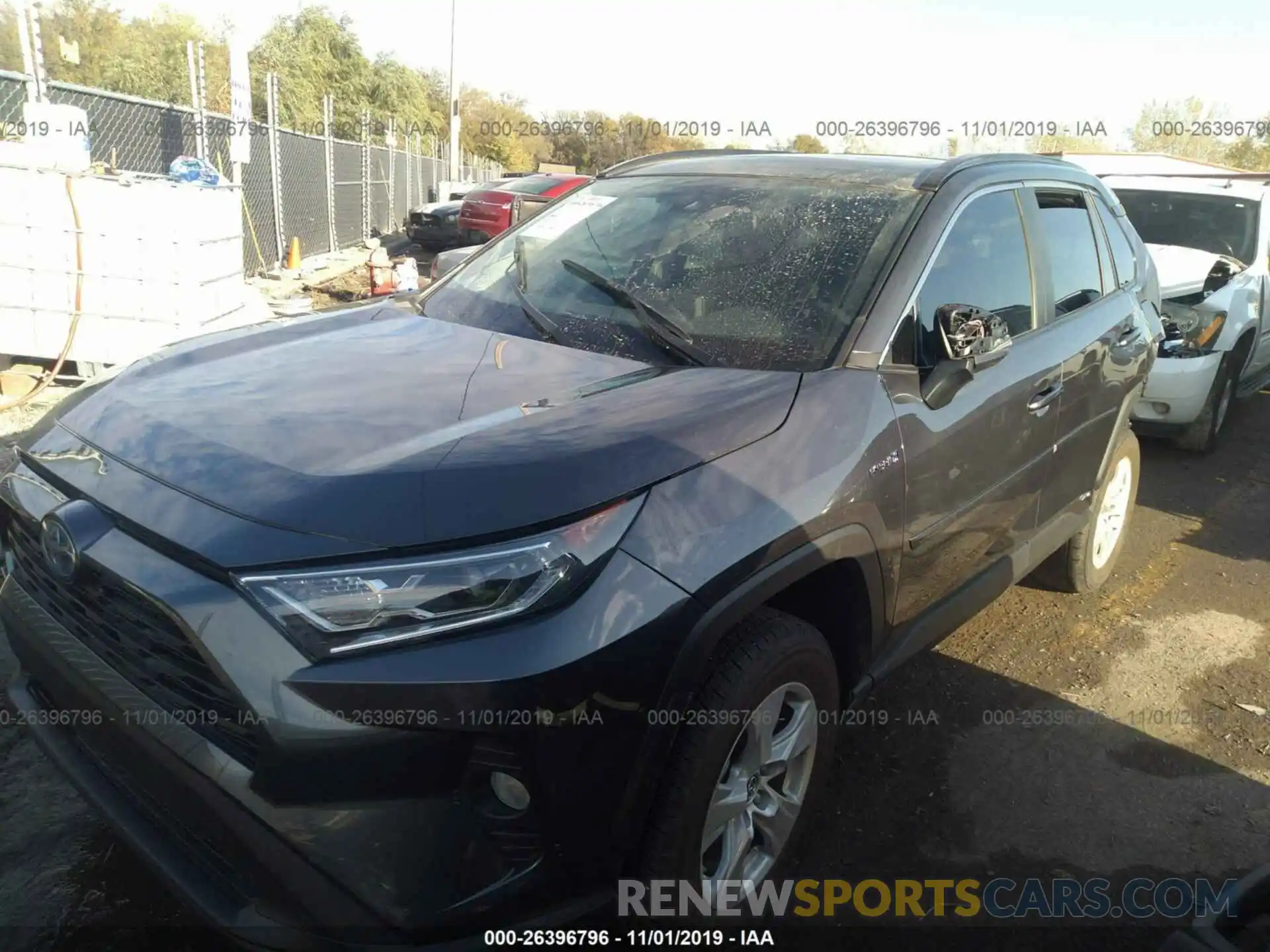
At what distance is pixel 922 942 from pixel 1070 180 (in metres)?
3.07

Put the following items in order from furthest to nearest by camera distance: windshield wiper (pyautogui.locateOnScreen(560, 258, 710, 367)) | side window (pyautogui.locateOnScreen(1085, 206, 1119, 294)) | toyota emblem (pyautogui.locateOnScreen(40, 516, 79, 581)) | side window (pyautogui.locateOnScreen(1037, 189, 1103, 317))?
side window (pyautogui.locateOnScreen(1085, 206, 1119, 294)) → side window (pyautogui.locateOnScreen(1037, 189, 1103, 317)) → windshield wiper (pyautogui.locateOnScreen(560, 258, 710, 367)) → toyota emblem (pyautogui.locateOnScreen(40, 516, 79, 581))

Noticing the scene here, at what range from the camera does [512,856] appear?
1.80 m

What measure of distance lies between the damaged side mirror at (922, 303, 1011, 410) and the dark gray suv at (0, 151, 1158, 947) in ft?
0.04

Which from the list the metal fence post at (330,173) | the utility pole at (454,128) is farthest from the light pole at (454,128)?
the metal fence post at (330,173)

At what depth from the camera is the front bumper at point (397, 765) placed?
171 cm

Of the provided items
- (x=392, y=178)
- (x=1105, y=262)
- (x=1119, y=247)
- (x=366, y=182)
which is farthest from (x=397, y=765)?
(x=392, y=178)

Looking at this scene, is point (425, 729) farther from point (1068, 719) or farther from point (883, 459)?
point (1068, 719)

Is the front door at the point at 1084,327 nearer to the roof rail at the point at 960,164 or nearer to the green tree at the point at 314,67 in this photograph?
the roof rail at the point at 960,164

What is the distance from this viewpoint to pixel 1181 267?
24.3 feet

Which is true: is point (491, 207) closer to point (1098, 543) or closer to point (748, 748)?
point (1098, 543)

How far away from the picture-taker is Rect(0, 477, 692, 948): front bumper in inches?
67.3

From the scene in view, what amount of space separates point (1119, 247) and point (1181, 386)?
8.68 feet

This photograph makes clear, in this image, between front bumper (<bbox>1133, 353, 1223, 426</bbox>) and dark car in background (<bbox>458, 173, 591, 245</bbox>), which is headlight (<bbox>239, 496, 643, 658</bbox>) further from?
dark car in background (<bbox>458, 173, 591, 245</bbox>)

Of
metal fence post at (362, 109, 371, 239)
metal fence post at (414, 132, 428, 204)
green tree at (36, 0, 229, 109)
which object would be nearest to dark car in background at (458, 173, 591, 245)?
metal fence post at (362, 109, 371, 239)
